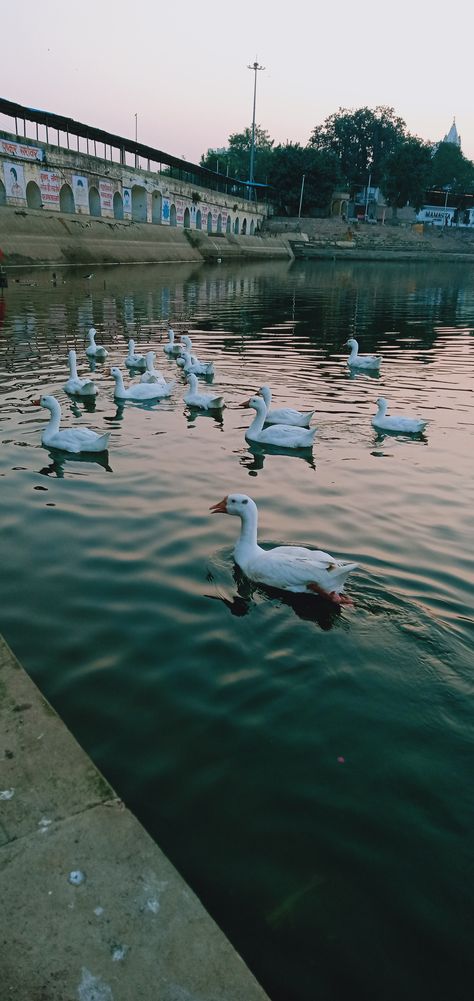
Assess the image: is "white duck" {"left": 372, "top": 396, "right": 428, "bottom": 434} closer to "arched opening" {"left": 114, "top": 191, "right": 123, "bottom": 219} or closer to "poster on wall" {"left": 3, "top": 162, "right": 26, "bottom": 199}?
"poster on wall" {"left": 3, "top": 162, "right": 26, "bottom": 199}

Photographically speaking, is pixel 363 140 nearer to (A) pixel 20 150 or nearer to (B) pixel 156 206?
(B) pixel 156 206

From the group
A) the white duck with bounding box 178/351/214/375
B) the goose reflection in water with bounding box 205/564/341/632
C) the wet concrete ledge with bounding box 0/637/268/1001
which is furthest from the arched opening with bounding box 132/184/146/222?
the wet concrete ledge with bounding box 0/637/268/1001

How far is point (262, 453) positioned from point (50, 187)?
50.0 metres

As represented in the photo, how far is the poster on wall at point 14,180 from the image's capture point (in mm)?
45875

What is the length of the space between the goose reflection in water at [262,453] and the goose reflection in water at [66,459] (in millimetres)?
2092

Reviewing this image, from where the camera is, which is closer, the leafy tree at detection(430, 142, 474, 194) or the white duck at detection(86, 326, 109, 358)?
the white duck at detection(86, 326, 109, 358)

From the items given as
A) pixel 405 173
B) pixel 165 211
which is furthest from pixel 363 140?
pixel 165 211

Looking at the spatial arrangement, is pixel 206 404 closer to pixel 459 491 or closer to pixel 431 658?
pixel 459 491

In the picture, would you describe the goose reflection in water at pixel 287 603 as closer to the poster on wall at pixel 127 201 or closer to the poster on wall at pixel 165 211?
the poster on wall at pixel 127 201

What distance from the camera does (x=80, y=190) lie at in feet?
185

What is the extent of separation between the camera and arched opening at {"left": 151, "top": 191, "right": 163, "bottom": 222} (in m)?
72.4

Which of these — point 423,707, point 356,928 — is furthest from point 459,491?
point 356,928

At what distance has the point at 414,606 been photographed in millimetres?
6066

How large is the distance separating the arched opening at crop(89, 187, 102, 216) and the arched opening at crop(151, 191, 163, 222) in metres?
13.6
